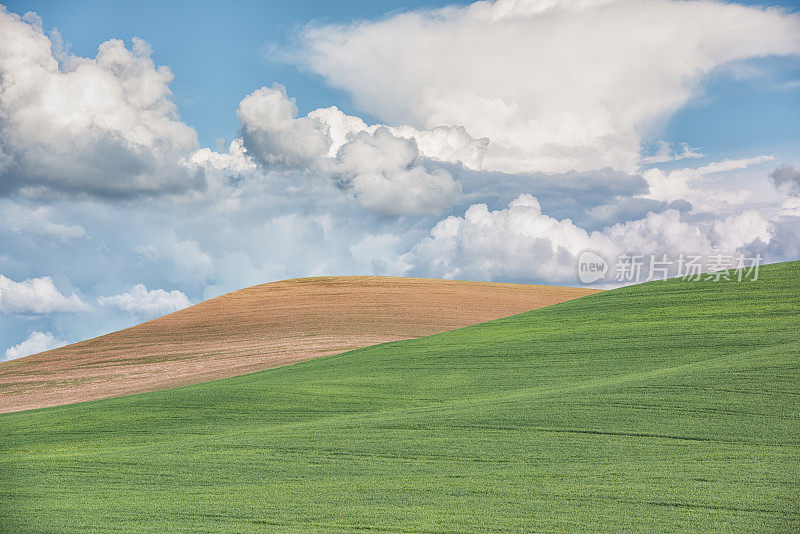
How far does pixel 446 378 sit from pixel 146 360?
1741cm

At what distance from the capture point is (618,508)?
674 cm

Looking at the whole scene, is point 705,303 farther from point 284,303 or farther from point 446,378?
point 284,303

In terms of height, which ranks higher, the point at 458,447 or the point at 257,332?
the point at 458,447

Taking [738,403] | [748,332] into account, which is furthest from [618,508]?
[748,332]

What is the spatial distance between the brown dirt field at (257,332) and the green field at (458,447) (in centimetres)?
707

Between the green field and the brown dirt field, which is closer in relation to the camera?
the green field

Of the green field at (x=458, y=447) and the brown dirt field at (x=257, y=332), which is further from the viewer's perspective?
the brown dirt field at (x=257, y=332)

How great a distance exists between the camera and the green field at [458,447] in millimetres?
6859

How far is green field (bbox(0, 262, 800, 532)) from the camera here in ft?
22.5

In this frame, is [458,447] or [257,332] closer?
[458,447]

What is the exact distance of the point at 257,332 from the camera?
3269cm

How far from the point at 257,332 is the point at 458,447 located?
24.7 meters

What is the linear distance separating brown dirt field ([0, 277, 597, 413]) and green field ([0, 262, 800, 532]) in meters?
7.07

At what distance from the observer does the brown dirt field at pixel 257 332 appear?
78.8ft
